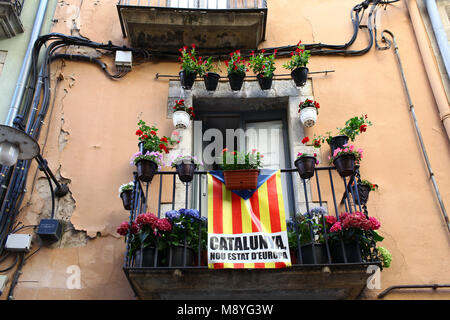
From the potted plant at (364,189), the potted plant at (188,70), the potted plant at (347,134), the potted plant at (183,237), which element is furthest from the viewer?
the potted plant at (188,70)

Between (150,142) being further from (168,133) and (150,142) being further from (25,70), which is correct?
(25,70)

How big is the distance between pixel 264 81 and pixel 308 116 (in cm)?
82

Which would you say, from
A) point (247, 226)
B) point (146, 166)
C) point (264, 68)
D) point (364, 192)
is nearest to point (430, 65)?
point (264, 68)

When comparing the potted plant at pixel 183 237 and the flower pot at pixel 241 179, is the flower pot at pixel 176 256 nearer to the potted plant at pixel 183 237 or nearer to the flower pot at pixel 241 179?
the potted plant at pixel 183 237

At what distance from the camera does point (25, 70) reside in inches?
253

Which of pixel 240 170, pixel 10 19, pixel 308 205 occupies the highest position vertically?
pixel 10 19

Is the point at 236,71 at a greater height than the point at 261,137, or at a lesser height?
greater

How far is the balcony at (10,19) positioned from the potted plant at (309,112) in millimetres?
4189

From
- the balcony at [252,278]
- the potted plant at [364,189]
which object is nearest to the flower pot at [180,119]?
the balcony at [252,278]

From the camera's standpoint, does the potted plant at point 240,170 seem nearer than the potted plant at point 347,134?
Yes

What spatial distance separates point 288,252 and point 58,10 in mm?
5209

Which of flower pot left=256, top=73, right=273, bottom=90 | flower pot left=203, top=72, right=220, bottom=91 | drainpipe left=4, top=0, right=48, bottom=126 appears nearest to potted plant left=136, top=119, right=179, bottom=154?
flower pot left=203, top=72, right=220, bottom=91

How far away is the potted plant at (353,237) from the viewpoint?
15.0 ft

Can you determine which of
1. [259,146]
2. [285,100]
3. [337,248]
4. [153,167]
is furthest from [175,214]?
[285,100]
